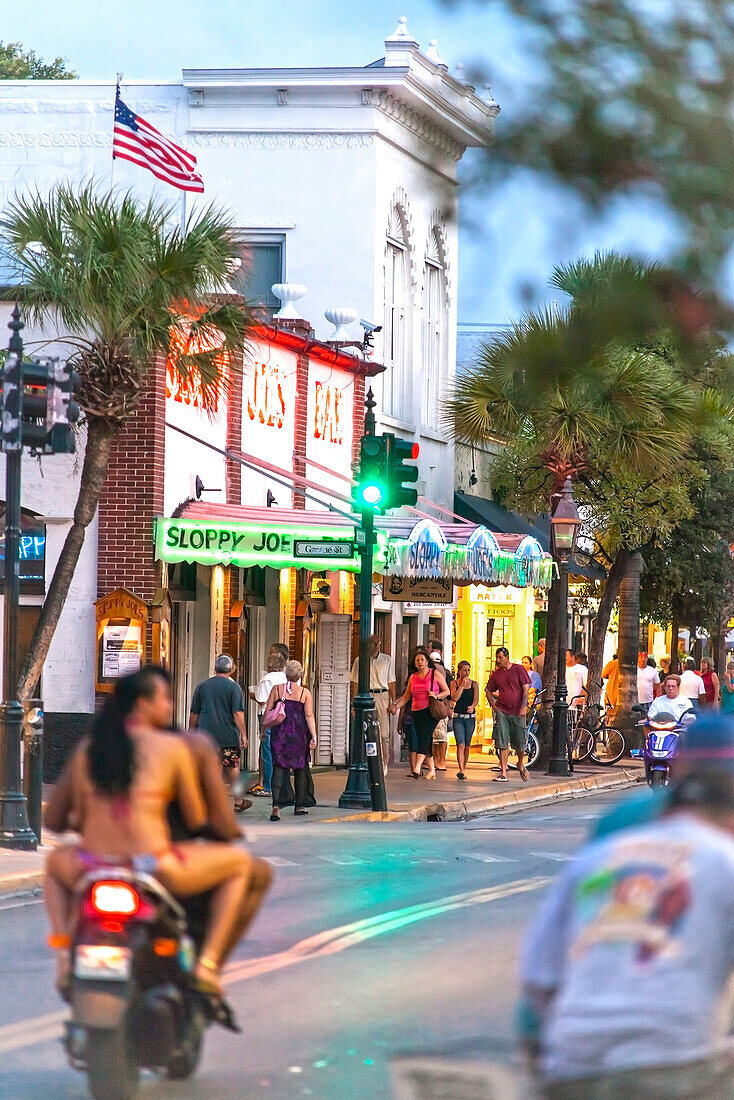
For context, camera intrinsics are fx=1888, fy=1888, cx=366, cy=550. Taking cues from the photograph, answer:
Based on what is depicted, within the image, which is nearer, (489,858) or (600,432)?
(489,858)

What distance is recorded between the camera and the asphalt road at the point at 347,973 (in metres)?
8.01

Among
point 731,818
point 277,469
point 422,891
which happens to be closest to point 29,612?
point 277,469

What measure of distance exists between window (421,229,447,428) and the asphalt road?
59.4ft

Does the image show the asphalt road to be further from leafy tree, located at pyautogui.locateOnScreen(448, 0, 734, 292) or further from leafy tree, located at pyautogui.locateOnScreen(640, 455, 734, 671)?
leafy tree, located at pyautogui.locateOnScreen(640, 455, 734, 671)

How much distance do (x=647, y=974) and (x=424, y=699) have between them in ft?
74.2

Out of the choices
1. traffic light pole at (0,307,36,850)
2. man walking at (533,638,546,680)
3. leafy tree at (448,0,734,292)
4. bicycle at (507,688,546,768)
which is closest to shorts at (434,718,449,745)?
bicycle at (507,688,546,768)

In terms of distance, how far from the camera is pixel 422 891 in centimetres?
1458

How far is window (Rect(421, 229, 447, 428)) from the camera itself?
115ft

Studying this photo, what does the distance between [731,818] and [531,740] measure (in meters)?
26.3

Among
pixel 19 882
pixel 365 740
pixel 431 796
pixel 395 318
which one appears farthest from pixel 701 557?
pixel 19 882

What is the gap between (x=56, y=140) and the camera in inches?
1361

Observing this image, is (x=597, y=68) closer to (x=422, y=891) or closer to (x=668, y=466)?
(x=422, y=891)

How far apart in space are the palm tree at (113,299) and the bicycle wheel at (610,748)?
1439 centimetres

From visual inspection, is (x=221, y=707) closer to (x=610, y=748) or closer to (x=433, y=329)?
(x=610, y=748)
